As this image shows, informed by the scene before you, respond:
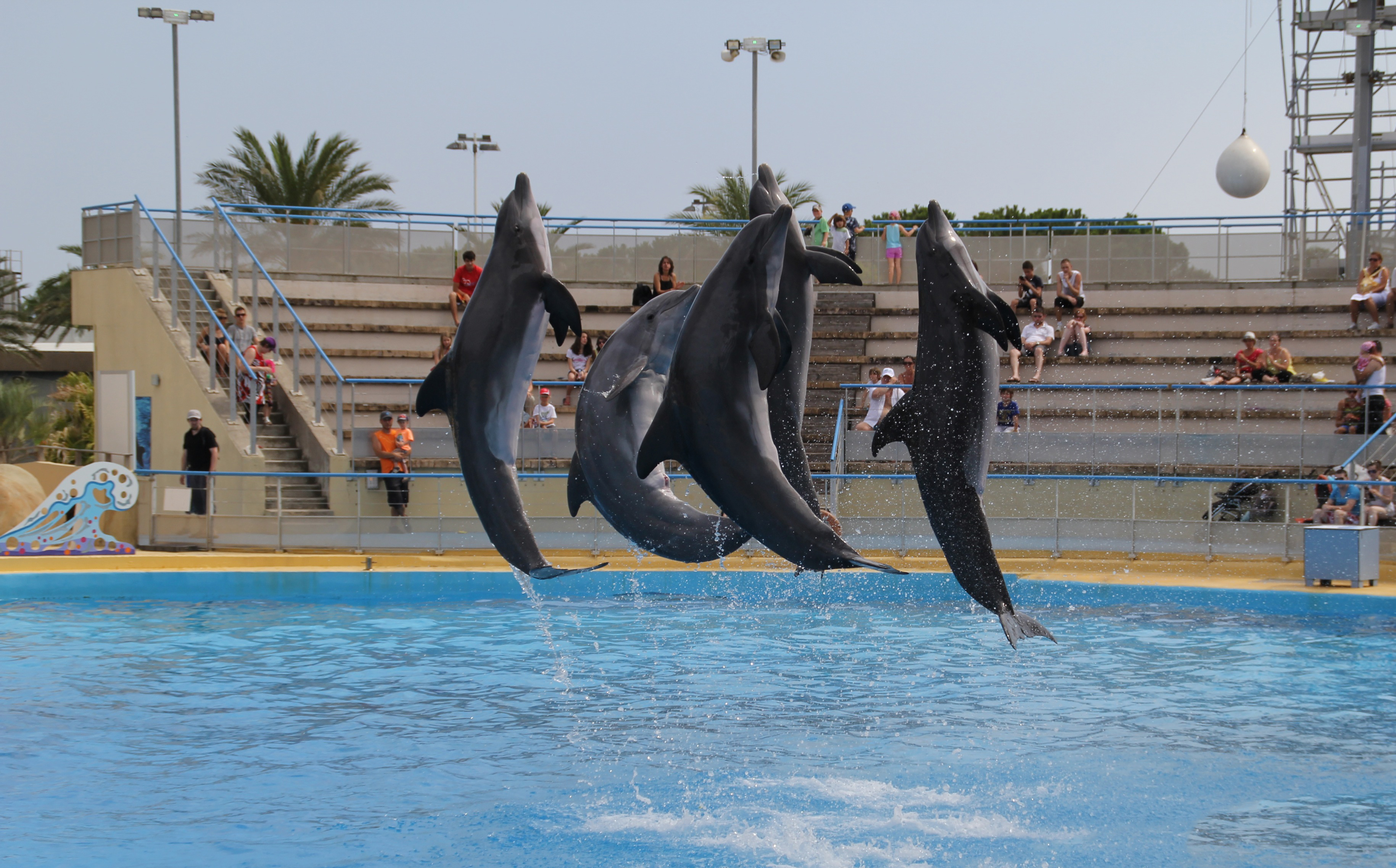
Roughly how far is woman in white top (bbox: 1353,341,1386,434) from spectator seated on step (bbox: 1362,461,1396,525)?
1728 millimetres

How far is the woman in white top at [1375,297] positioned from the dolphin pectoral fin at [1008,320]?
15109mm

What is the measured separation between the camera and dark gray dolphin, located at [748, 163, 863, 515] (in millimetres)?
4750

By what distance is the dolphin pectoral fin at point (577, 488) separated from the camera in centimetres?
503

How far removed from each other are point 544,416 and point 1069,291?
8.24 m

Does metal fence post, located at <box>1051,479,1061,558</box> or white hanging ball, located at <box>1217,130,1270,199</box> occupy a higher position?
white hanging ball, located at <box>1217,130,1270,199</box>

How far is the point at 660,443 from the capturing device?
4469mm

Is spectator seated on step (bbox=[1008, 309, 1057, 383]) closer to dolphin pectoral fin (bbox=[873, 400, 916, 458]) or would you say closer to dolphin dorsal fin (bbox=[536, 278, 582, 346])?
dolphin pectoral fin (bbox=[873, 400, 916, 458])

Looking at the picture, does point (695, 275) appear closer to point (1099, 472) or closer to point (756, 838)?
point (1099, 472)

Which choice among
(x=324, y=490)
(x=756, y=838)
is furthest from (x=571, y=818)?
(x=324, y=490)

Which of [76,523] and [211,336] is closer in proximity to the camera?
[76,523]

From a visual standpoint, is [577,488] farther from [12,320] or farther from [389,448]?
[12,320]

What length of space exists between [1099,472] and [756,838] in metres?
9.58

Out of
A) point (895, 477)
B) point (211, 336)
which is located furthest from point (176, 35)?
point (895, 477)

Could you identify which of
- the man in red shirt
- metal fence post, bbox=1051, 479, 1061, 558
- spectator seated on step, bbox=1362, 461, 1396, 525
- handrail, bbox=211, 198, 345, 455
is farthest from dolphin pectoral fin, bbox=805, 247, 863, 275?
handrail, bbox=211, 198, 345, 455
